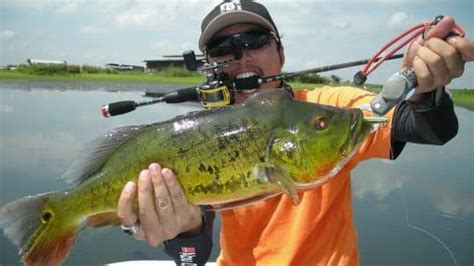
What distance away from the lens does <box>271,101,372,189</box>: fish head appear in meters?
2.38

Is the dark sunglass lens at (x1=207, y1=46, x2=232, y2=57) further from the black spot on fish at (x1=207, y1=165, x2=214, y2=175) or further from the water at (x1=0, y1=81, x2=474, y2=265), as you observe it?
the black spot on fish at (x1=207, y1=165, x2=214, y2=175)

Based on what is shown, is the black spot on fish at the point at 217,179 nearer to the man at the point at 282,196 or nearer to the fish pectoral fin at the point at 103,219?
the man at the point at 282,196

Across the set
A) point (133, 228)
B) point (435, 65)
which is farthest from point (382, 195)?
point (435, 65)

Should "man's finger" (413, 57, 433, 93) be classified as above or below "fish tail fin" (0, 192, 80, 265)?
above

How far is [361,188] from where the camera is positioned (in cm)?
1128

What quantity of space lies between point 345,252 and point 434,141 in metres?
1.03

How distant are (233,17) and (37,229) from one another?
7.32ft

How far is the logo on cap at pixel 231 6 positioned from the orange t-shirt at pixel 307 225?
1065 millimetres

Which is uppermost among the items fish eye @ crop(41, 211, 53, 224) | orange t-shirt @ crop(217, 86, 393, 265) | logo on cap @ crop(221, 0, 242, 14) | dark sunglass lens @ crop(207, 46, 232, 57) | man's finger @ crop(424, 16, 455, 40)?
logo on cap @ crop(221, 0, 242, 14)

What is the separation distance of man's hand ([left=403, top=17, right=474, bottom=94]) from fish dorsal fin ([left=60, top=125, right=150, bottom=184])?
1621 mm

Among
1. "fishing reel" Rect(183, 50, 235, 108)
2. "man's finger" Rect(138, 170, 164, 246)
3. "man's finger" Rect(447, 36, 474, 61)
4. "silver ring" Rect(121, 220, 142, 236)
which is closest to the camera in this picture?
"man's finger" Rect(447, 36, 474, 61)

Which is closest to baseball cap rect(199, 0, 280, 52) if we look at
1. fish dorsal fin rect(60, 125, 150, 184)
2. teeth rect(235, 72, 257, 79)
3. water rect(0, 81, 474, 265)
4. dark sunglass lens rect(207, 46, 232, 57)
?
dark sunglass lens rect(207, 46, 232, 57)

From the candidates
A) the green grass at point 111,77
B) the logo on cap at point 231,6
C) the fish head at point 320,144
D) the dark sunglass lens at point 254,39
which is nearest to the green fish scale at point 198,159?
the fish head at point 320,144

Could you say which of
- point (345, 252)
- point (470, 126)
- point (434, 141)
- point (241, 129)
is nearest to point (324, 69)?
point (434, 141)
